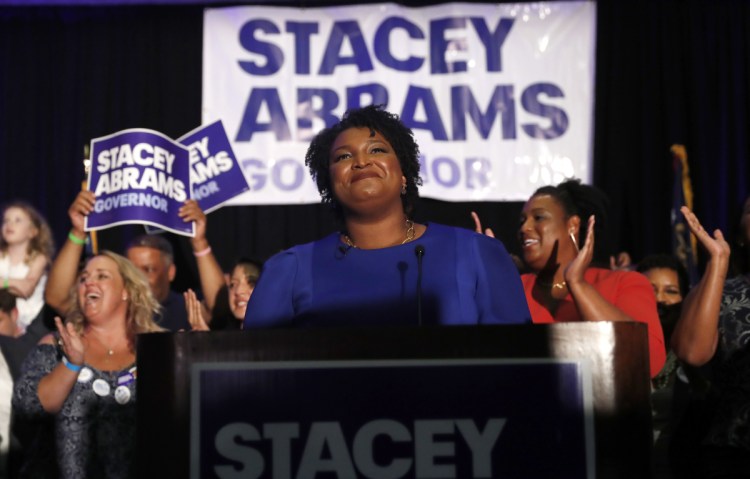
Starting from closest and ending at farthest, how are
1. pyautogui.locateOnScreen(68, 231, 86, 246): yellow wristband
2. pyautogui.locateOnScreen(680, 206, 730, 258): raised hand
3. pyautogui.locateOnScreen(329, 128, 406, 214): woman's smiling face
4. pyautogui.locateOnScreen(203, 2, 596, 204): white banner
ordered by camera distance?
pyautogui.locateOnScreen(329, 128, 406, 214): woman's smiling face
pyautogui.locateOnScreen(680, 206, 730, 258): raised hand
pyautogui.locateOnScreen(68, 231, 86, 246): yellow wristband
pyautogui.locateOnScreen(203, 2, 596, 204): white banner

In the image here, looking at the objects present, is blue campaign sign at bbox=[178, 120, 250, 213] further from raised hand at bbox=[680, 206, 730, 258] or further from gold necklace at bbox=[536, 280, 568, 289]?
raised hand at bbox=[680, 206, 730, 258]

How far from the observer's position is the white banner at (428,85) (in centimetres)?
650

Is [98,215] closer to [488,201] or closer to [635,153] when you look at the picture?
[488,201]

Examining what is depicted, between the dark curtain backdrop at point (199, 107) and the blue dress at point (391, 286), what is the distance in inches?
167

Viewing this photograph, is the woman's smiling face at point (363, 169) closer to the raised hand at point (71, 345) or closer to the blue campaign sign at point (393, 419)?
the blue campaign sign at point (393, 419)

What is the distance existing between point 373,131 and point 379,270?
438 millimetres

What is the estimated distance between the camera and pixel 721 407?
287 centimetres

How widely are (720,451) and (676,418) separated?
3.58 feet

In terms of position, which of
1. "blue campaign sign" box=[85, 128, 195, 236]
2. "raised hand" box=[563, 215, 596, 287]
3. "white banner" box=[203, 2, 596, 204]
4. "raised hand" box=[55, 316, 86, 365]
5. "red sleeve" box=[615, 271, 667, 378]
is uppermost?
"white banner" box=[203, 2, 596, 204]

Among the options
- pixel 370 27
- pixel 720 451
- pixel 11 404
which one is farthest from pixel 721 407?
pixel 370 27

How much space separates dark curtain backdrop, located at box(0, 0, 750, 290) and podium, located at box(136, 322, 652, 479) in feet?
16.3

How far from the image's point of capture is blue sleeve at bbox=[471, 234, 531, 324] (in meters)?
2.24

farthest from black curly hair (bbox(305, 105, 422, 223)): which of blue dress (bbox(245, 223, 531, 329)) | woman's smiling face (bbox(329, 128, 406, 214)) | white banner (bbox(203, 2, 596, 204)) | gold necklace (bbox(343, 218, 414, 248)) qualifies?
white banner (bbox(203, 2, 596, 204))

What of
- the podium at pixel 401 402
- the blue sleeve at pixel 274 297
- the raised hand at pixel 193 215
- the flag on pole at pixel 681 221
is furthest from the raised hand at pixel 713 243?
the raised hand at pixel 193 215
